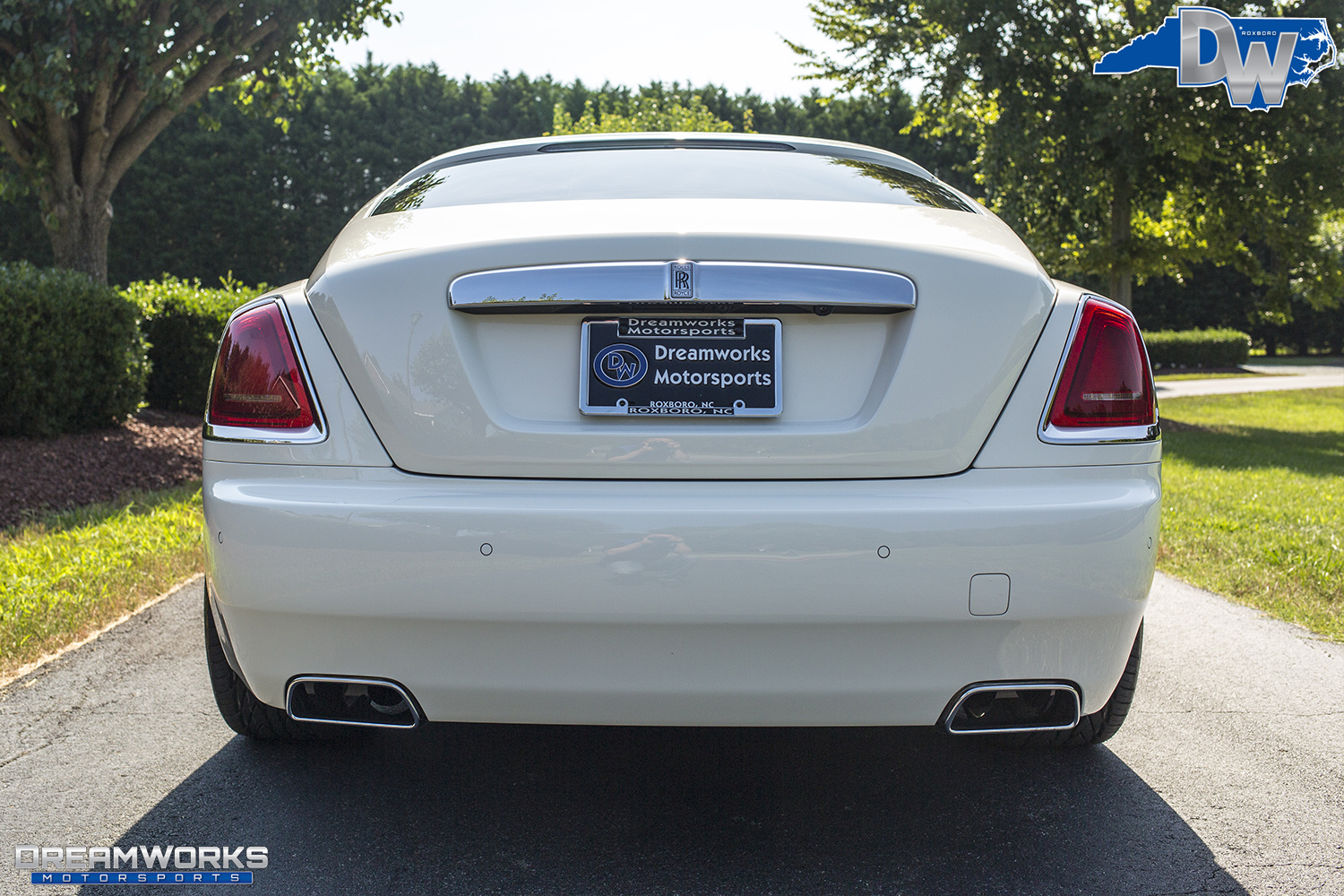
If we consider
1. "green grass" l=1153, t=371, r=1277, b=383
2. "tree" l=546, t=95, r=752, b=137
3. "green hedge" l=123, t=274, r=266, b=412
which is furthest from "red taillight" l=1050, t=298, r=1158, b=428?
"green grass" l=1153, t=371, r=1277, b=383

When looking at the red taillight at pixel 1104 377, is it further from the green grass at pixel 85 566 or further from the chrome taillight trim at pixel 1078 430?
the green grass at pixel 85 566

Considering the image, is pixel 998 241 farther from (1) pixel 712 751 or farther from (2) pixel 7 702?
(2) pixel 7 702

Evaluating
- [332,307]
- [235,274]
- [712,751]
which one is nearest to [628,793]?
[712,751]

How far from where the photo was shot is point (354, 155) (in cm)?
4712

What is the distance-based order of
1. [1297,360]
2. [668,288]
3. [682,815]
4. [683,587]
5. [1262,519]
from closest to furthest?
1. [683,587]
2. [668,288]
3. [682,815]
4. [1262,519]
5. [1297,360]

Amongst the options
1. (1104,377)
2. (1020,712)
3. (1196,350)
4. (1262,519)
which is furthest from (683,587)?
(1196,350)

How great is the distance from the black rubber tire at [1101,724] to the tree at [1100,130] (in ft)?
44.4

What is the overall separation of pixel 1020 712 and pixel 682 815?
827mm

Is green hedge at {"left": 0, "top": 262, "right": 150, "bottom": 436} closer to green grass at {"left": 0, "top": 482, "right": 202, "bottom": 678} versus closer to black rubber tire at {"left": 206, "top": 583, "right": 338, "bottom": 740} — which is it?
green grass at {"left": 0, "top": 482, "right": 202, "bottom": 678}

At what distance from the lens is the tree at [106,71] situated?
30.7 feet

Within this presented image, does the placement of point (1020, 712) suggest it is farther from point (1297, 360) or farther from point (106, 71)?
point (1297, 360)

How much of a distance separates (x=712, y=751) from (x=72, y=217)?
35.1ft

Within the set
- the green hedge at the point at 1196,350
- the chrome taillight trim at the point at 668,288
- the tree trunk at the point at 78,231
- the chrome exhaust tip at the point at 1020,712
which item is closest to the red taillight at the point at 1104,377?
the chrome taillight trim at the point at 668,288

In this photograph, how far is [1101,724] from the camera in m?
2.64
